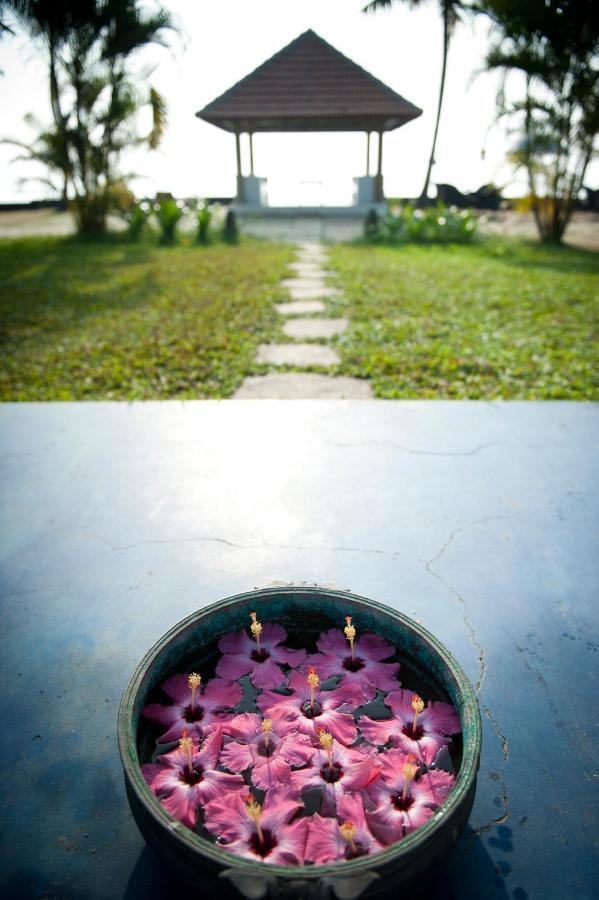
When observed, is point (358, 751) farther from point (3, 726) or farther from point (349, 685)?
point (3, 726)

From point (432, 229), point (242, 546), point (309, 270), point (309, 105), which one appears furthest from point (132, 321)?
point (309, 105)

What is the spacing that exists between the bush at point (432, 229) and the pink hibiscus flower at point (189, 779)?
13111 mm

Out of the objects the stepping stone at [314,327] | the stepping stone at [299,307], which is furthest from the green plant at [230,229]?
the stepping stone at [314,327]

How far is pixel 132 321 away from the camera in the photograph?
20.6ft

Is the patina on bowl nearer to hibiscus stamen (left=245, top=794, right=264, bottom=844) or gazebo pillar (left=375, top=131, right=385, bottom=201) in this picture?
hibiscus stamen (left=245, top=794, right=264, bottom=844)

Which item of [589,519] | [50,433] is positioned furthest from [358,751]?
[50,433]

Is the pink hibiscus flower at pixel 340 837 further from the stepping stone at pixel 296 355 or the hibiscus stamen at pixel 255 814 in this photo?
the stepping stone at pixel 296 355

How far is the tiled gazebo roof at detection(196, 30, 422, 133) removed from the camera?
15.5 meters

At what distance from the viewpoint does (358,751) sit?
1.20 m

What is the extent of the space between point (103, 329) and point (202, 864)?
574 centimetres

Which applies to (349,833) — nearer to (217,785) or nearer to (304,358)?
(217,785)

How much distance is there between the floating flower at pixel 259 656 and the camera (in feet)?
4.38

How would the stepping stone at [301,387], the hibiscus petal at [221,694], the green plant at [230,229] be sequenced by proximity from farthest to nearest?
the green plant at [230,229]
the stepping stone at [301,387]
the hibiscus petal at [221,694]

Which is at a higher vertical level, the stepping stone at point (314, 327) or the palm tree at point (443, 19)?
the palm tree at point (443, 19)
